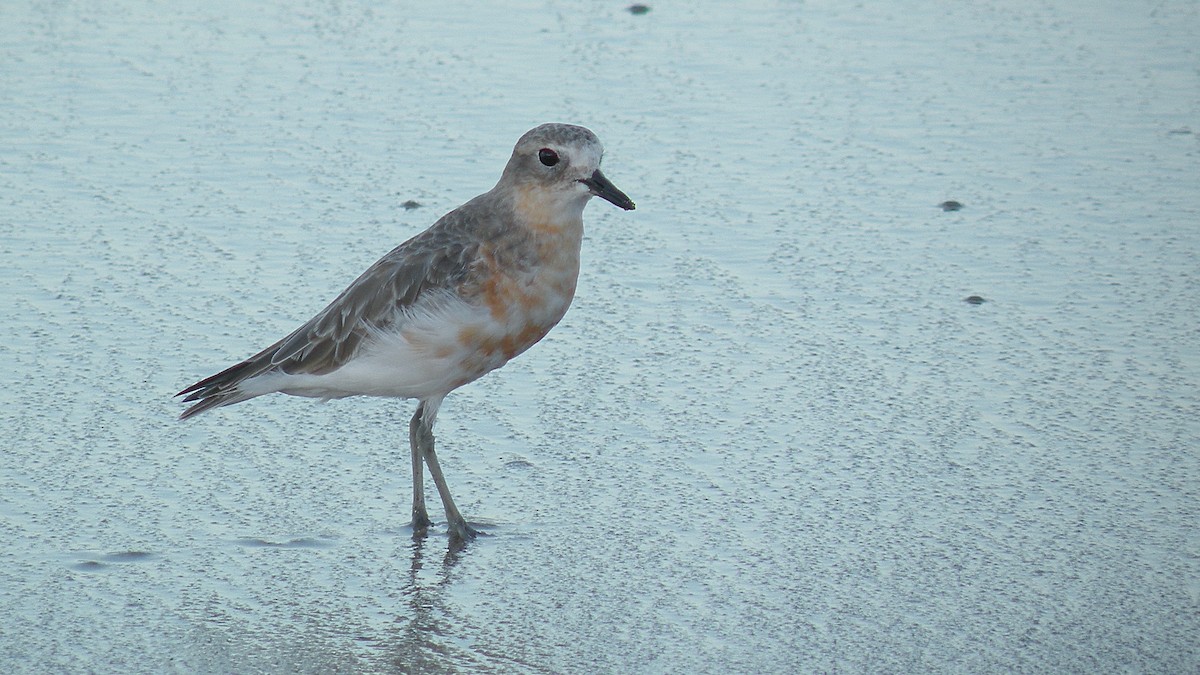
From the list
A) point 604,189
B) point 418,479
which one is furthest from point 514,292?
point 418,479

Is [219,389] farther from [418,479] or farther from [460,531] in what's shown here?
[460,531]

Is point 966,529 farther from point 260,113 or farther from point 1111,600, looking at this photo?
point 260,113

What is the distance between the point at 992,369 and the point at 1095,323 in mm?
610

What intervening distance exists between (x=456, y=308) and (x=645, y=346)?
1.33 meters

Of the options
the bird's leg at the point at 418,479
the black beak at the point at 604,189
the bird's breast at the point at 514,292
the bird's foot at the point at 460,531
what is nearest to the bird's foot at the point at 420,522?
the bird's leg at the point at 418,479

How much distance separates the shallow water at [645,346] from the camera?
14.9 feet

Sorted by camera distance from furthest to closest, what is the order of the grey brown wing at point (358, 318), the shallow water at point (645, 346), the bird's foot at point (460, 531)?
1. the grey brown wing at point (358, 318)
2. the bird's foot at point (460, 531)
3. the shallow water at point (645, 346)

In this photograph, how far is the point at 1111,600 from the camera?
4555mm

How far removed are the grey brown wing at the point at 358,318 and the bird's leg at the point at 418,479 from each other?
0.30 meters

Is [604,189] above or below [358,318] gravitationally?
above

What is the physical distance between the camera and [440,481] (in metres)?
5.18

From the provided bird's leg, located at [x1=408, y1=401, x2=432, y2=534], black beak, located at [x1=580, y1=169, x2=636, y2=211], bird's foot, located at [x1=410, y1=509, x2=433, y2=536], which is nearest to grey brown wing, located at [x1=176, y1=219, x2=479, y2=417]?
bird's leg, located at [x1=408, y1=401, x2=432, y2=534]

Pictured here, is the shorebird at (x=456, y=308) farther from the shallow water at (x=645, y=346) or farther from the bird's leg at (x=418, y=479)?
the shallow water at (x=645, y=346)

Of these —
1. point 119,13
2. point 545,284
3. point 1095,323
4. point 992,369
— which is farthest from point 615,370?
point 119,13
